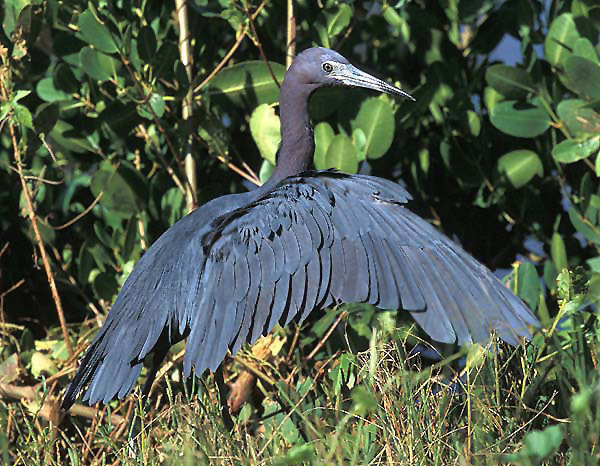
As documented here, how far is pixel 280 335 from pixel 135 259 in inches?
28.7

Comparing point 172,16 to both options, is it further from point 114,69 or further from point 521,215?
point 521,215

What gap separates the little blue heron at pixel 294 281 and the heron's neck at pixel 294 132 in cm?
49

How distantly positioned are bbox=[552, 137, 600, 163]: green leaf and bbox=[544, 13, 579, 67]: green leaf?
13.9 inches

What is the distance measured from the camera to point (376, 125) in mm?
4125

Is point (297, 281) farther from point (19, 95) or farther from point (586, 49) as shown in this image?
point (586, 49)

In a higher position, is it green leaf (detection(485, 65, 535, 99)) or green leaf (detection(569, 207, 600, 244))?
green leaf (detection(485, 65, 535, 99))

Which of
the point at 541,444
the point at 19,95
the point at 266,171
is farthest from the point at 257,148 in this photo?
the point at 541,444

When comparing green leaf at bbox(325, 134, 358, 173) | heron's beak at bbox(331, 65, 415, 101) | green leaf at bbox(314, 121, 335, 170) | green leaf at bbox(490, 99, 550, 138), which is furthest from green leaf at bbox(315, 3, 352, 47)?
green leaf at bbox(490, 99, 550, 138)

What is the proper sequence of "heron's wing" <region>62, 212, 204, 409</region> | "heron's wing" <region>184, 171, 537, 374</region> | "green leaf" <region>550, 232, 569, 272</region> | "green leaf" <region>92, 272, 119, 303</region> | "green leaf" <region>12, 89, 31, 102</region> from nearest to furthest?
"heron's wing" <region>184, 171, 537, 374</region>
"heron's wing" <region>62, 212, 204, 409</region>
"green leaf" <region>12, 89, 31, 102</region>
"green leaf" <region>550, 232, 569, 272</region>
"green leaf" <region>92, 272, 119, 303</region>

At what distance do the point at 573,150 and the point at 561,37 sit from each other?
0.48 meters

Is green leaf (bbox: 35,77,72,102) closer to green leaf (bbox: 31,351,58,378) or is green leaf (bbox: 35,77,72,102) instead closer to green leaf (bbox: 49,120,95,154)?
green leaf (bbox: 49,120,95,154)

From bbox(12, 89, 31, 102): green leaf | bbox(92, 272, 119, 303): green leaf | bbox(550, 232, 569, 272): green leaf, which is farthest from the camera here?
bbox(92, 272, 119, 303): green leaf

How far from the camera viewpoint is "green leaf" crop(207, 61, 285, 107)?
4.15 metres

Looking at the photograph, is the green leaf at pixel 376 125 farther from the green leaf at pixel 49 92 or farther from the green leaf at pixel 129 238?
the green leaf at pixel 49 92
